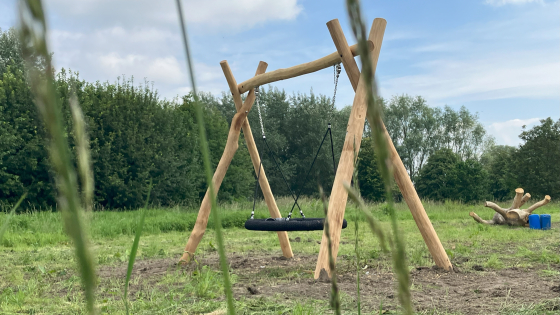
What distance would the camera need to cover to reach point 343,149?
3.93 m

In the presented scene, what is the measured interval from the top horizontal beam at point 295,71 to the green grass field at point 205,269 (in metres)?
1.51

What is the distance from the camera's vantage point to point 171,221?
33.1 ft

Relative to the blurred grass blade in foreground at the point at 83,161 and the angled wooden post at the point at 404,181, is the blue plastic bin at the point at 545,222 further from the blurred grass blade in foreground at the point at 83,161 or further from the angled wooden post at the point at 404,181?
the blurred grass blade in foreground at the point at 83,161

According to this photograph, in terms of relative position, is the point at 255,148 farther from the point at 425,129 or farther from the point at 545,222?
the point at 425,129

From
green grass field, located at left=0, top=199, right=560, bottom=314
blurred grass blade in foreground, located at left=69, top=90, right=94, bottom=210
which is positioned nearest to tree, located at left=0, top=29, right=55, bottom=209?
green grass field, located at left=0, top=199, right=560, bottom=314

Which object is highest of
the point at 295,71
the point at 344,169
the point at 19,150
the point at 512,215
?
the point at 19,150

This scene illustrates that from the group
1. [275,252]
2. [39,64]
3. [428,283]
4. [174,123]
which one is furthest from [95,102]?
[39,64]

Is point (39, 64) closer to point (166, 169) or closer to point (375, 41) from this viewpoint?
point (375, 41)

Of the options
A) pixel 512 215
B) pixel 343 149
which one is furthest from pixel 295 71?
pixel 512 215

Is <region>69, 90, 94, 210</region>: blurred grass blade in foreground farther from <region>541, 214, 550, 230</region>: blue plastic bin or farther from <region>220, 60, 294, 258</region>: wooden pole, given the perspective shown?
<region>541, 214, 550, 230</region>: blue plastic bin

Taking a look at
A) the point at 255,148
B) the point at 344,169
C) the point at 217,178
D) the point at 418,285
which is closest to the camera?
the point at 418,285

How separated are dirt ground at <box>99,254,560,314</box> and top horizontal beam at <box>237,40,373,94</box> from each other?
2.10m

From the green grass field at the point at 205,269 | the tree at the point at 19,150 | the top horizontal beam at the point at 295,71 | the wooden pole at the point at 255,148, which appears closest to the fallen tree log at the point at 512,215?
the green grass field at the point at 205,269

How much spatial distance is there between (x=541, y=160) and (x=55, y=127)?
27.8m
